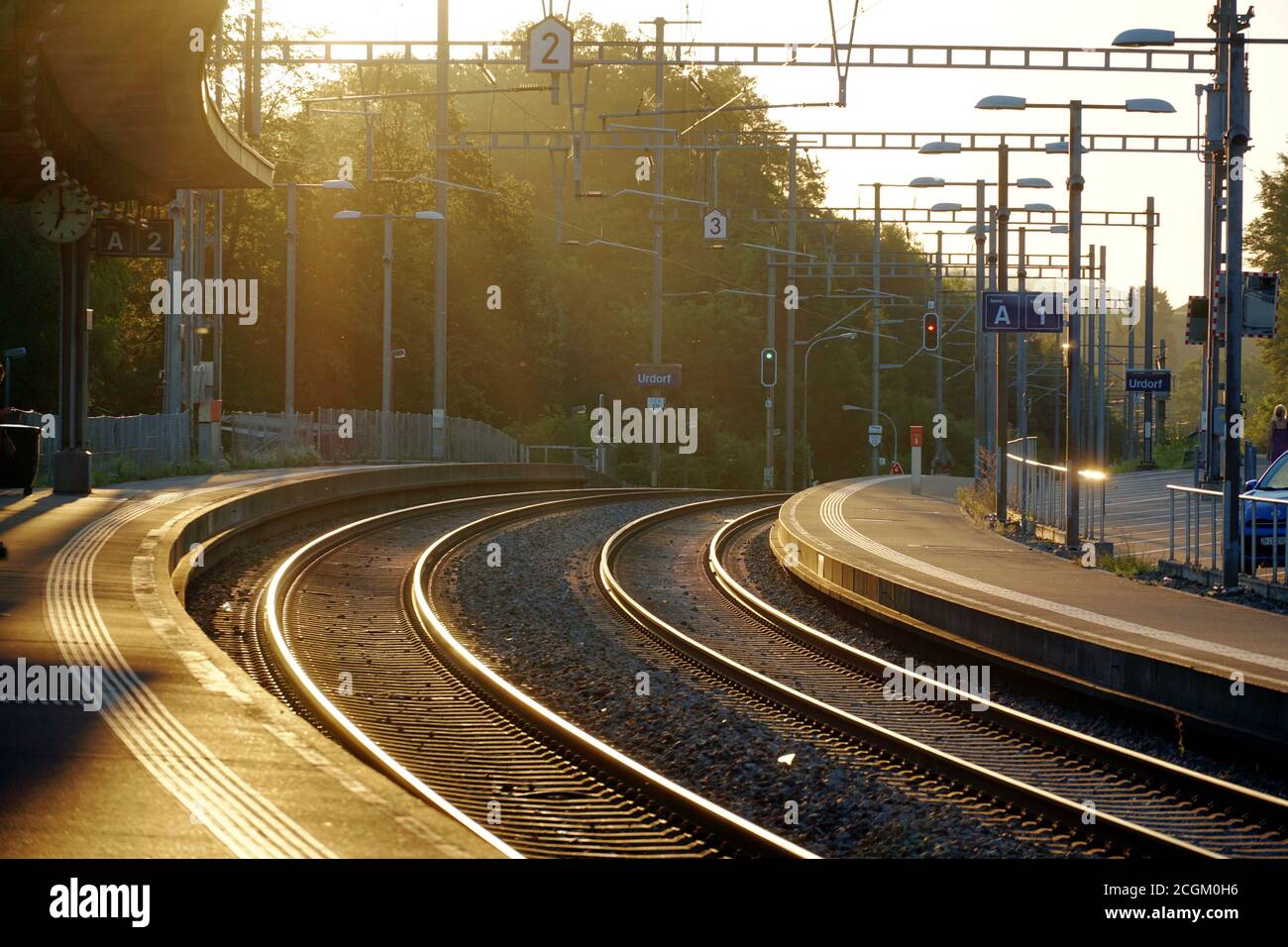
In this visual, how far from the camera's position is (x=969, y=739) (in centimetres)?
1199

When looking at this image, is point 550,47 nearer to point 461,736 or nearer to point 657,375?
point 461,736

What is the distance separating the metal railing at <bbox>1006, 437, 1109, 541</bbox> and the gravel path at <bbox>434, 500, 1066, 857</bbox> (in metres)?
8.09

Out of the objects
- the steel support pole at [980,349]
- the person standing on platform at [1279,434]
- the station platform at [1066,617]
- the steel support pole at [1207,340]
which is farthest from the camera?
the steel support pole at [980,349]

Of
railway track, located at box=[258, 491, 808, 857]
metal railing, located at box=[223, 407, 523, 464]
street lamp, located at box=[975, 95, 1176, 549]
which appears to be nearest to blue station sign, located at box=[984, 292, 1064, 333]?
street lamp, located at box=[975, 95, 1176, 549]

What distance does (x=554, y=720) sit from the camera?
455 inches

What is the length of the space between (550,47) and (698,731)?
17.3 meters

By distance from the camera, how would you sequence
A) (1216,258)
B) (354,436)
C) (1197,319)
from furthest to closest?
1. (354,436)
2. (1197,319)
3. (1216,258)

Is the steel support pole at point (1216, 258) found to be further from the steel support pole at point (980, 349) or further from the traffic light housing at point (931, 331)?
the traffic light housing at point (931, 331)

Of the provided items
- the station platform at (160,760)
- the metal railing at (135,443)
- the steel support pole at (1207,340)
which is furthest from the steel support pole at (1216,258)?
the metal railing at (135,443)

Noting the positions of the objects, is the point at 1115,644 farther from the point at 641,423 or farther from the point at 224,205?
the point at 641,423

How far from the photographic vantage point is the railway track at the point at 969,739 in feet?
30.0

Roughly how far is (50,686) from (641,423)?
69.9 meters

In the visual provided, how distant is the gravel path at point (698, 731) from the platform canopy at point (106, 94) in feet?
22.3

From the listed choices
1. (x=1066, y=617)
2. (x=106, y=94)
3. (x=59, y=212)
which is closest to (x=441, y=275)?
(x=59, y=212)
